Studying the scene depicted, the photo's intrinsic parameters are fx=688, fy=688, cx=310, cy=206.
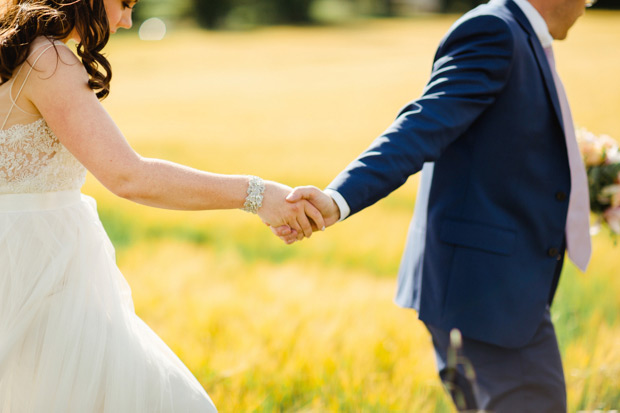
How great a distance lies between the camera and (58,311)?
182 centimetres

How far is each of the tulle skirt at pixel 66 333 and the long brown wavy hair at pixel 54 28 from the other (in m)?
0.37

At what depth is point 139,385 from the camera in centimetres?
180

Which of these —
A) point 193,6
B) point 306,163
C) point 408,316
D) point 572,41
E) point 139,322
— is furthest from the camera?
point 193,6

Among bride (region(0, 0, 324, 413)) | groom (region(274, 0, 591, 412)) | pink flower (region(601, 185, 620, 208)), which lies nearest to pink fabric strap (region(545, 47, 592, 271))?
groom (region(274, 0, 591, 412))

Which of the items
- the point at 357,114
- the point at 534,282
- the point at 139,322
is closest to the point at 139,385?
the point at 139,322

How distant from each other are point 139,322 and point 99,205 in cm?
551

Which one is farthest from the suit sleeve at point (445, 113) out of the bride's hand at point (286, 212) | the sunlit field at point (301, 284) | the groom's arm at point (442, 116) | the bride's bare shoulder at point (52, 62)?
the sunlit field at point (301, 284)

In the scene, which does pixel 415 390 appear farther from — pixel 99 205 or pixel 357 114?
pixel 357 114

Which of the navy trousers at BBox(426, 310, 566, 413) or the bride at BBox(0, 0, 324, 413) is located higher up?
the bride at BBox(0, 0, 324, 413)

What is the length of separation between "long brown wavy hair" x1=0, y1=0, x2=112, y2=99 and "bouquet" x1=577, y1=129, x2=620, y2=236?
207 centimetres

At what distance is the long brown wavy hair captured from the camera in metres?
1.79

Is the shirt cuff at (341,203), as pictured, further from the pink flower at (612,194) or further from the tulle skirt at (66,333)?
the pink flower at (612,194)

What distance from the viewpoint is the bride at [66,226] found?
5.84 ft

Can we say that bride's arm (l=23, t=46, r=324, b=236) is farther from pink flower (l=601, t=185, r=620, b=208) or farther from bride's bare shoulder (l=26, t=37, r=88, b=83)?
pink flower (l=601, t=185, r=620, b=208)
